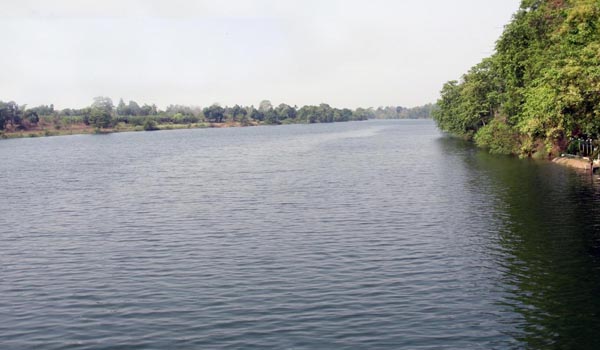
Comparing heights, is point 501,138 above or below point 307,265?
above

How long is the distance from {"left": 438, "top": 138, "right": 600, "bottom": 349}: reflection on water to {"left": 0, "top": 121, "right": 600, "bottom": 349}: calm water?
4.8 inches

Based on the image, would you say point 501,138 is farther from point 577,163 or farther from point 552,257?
point 552,257

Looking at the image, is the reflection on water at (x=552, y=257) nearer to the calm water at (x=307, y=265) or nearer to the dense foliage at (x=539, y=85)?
the calm water at (x=307, y=265)

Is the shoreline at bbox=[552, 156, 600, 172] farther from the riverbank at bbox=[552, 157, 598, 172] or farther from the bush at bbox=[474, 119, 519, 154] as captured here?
the bush at bbox=[474, 119, 519, 154]

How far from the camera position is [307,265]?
115ft

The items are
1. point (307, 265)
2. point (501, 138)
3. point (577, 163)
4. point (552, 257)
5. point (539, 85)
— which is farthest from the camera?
point (501, 138)

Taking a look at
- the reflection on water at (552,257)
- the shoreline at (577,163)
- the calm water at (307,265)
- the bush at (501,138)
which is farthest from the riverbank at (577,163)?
the bush at (501,138)

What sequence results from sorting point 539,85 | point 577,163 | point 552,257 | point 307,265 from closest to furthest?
point 307,265
point 552,257
point 539,85
point 577,163

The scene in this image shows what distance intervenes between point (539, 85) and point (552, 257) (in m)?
34.6

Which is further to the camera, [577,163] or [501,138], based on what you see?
[501,138]

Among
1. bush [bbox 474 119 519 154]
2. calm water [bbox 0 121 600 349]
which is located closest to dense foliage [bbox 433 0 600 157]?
bush [bbox 474 119 519 154]

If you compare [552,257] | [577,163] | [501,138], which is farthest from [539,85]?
[501,138]

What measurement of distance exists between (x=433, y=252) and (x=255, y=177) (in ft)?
140

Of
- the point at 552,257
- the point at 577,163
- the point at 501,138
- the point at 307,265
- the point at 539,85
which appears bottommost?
the point at 307,265
